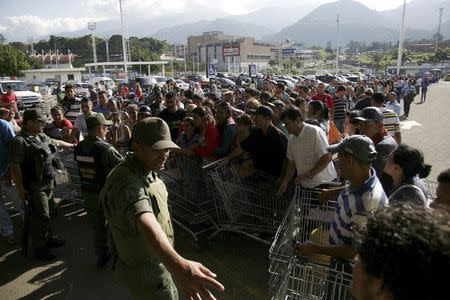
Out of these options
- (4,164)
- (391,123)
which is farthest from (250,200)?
(4,164)

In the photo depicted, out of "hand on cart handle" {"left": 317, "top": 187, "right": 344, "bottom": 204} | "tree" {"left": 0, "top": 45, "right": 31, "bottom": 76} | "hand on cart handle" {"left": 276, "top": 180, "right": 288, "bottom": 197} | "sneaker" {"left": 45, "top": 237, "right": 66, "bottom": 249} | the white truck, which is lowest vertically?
"sneaker" {"left": 45, "top": 237, "right": 66, "bottom": 249}

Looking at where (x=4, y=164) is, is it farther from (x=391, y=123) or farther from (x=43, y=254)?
(x=391, y=123)

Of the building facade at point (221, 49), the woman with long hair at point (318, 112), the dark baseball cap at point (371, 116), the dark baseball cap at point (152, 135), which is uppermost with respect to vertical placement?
the building facade at point (221, 49)

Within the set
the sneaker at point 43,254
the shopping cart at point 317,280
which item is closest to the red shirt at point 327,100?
the sneaker at point 43,254

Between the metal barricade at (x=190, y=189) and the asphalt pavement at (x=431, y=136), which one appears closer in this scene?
the metal barricade at (x=190, y=189)

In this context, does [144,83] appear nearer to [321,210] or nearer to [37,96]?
[37,96]

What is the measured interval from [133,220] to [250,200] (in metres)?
2.72

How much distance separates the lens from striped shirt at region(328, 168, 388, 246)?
7.93ft

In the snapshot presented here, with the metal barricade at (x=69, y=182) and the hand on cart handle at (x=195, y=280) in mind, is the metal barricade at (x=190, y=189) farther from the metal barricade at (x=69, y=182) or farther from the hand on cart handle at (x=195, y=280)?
the hand on cart handle at (x=195, y=280)

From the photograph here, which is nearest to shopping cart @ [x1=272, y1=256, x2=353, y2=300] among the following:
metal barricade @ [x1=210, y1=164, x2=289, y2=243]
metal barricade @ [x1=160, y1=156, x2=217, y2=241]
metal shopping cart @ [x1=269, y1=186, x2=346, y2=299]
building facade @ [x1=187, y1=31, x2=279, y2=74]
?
metal shopping cart @ [x1=269, y1=186, x2=346, y2=299]

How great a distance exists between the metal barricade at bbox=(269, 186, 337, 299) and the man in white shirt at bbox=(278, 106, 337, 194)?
278 millimetres

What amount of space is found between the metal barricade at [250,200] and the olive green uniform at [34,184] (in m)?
2.25

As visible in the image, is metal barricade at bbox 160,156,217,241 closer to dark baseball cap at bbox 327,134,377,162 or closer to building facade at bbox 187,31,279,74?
dark baseball cap at bbox 327,134,377,162

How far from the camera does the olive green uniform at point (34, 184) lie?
449cm
